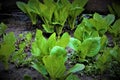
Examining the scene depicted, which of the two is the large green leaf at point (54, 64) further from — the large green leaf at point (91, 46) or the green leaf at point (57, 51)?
the large green leaf at point (91, 46)

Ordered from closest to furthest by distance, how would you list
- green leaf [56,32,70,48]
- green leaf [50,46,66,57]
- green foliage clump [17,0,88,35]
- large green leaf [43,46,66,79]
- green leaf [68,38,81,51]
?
large green leaf [43,46,66,79] → green leaf [50,46,66,57] → green leaf [56,32,70,48] → green leaf [68,38,81,51] → green foliage clump [17,0,88,35]

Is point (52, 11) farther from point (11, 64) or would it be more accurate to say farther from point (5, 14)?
point (5, 14)

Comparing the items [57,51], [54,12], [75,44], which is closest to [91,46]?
[75,44]

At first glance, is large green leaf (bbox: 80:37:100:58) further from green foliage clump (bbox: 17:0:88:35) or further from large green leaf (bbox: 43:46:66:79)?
green foliage clump (bbox: 17:0:88:35)

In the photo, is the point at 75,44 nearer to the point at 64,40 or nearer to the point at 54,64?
the point at 64,40

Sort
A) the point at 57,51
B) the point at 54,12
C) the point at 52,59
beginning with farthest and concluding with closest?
the point at 54,12 → the point at 57,51 → the point at 52,59

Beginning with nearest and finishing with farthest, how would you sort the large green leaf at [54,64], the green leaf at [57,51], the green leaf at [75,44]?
the large green leaf at [54,64]
the green leaf at [57,51]
the green leaf at [75,44]

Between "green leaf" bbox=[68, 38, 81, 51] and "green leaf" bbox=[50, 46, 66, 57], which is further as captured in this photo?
"green leaf" bbox=[68, 38, 81, 51]

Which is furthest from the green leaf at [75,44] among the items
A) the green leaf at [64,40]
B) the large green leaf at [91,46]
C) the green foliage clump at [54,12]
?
the green foliage clump at [54,12]

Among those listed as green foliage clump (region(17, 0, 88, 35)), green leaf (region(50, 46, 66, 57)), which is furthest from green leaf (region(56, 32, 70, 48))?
green foliage clump (region(17, 0, 88, 35))
